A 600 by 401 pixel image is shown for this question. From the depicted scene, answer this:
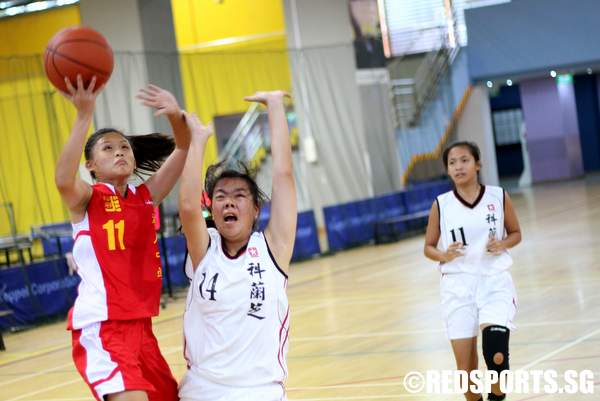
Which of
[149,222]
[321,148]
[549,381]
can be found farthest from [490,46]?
[149,222]

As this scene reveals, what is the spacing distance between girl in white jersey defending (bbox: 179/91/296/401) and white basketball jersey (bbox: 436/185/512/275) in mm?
2246

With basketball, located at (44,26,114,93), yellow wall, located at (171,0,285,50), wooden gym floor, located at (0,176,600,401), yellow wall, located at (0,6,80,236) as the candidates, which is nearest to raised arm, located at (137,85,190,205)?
basketball, located at (44,26,114,93)

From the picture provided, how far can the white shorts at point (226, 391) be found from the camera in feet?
10.3

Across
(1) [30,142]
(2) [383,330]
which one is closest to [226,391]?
(2) [383,330]

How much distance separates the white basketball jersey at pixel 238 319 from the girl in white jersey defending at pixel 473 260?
217 cm

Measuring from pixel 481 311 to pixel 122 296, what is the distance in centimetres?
235

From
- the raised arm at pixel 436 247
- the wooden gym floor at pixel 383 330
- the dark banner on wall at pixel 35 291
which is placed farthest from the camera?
the dark banner on wall at pixel 35 291

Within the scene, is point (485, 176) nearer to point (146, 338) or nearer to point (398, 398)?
point (398, 398)

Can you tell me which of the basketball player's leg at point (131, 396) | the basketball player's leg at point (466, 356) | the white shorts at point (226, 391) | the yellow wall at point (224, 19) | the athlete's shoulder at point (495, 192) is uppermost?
the yellow wall at point (224, 19)

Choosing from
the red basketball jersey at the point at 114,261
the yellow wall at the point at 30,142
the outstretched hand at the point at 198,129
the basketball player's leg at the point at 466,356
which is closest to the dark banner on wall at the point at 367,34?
the yellow wall at the point at 30,142

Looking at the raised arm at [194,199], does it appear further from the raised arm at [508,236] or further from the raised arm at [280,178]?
the raised arm at [508,236]

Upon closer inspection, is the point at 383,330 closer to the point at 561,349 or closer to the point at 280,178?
the point at 561,349

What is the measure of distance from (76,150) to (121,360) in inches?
29.6

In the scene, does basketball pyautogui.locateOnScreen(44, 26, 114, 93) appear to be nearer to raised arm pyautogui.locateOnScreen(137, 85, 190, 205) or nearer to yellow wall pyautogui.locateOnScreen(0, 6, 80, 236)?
raised arm pyautogui.locateOnScreen(137, 85, 190, 205)
